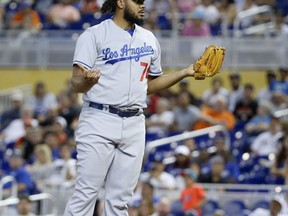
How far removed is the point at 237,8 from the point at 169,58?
1497 millimetres

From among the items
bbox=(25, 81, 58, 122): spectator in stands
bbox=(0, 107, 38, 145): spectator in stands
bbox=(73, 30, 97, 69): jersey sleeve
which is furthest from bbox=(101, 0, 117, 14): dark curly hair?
bbox=(25, 81, 58, 122): spectator in stands

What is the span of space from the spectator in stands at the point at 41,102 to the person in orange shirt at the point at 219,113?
2.74 meters

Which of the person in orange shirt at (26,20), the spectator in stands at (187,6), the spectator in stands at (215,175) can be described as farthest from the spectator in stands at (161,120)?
the person in orange shirt at (26,20)

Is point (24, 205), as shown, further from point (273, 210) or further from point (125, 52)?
point (125, 52)

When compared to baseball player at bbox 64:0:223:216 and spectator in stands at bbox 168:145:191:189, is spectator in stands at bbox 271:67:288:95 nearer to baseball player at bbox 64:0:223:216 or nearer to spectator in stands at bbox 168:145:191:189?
spectator in stands at bbox 168:145:191:189

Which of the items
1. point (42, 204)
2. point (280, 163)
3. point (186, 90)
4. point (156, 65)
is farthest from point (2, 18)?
point (156, 65)

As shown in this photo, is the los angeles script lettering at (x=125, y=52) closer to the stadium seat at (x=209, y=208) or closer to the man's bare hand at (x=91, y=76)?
the man's bare hand at (x=91, y=76)

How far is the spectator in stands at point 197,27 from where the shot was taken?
20.0 m

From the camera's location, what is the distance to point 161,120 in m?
17.5

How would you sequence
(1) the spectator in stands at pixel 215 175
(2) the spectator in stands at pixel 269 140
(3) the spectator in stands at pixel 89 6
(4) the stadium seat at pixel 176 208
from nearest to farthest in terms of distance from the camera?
(4) the stadium seat at pixel 176 208, (1) the spectator in stands at pixel 215 175, (2) the spectator in stands at pixel 269 140, (3) the spectator in stands at pixel 89 6

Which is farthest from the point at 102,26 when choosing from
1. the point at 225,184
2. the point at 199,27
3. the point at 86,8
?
the point at 86,8

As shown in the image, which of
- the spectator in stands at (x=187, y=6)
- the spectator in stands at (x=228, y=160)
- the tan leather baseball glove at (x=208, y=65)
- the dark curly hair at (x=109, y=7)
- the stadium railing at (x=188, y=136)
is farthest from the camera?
the spectator in stands at (x=187, y=6)

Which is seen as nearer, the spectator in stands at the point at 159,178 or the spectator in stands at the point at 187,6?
the spectator in stands at the point at 159,178

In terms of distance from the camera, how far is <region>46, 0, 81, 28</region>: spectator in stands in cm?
2130
